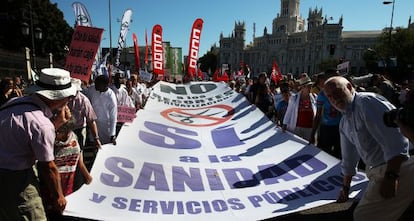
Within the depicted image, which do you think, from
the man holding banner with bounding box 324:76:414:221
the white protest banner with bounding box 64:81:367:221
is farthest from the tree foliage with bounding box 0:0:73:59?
the man holding banner with bounding box 324:76:414:221

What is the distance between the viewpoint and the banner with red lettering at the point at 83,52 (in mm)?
5906

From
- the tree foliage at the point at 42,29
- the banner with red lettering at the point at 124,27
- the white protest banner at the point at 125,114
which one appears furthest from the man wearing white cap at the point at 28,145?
the tree foliage at the point at 42,29

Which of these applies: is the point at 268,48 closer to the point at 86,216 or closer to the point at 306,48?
the point at 306,48

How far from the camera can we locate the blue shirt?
2.60m

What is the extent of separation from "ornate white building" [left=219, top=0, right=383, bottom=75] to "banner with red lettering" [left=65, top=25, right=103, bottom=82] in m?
111

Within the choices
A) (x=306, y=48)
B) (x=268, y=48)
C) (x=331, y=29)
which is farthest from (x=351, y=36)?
(x=268, y=48)

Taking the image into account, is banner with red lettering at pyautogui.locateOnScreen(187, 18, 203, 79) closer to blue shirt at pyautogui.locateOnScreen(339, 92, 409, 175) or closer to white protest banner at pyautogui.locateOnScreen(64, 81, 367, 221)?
white protest banner at pyautogui.locateOnScreen(64, 81, 367, 221)

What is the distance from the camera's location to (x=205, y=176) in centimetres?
436

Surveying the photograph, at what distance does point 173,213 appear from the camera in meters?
3.42

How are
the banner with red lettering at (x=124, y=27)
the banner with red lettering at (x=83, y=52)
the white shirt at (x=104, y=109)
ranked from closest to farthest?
1. the white shirt at (x=104, y=109)
2. the banner with red lettering at (x=83, y=52)
3. the banner with red lettering at (x=124, y=27)

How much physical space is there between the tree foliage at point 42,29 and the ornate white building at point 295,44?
83181 millimetres

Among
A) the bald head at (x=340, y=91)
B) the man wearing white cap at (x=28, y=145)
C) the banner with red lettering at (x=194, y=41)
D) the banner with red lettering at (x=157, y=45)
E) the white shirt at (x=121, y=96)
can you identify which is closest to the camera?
the man wearing white cap at (x=28, y=145)

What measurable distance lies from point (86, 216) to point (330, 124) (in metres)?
4.19

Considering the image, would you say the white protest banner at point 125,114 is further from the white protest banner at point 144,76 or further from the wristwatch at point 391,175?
the white protest banner at point 144,76
